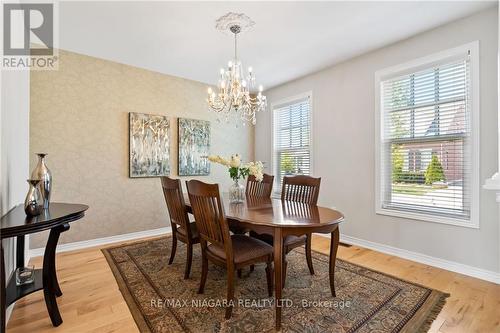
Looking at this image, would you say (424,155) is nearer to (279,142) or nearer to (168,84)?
(279,142)

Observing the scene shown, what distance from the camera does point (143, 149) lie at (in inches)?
147

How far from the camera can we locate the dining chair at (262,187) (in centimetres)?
301

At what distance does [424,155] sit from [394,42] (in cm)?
140

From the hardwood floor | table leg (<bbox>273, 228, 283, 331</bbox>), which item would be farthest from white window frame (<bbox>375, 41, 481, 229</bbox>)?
table leg (<bbox>273, 228, 283, 331</bbox>)

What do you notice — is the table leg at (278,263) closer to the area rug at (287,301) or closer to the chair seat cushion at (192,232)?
the area rug at (287,301)

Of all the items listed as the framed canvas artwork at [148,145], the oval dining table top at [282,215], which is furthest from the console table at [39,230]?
the framed canvas artwork at [148,145]

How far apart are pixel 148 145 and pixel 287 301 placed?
2955 millimetres

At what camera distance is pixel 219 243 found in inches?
71.6

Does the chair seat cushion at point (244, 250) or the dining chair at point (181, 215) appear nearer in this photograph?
the chair seat cushion at point (244, 250)

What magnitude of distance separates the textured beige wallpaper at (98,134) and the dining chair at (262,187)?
155 cm

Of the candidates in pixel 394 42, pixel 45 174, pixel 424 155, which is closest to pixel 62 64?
pixel 45 174

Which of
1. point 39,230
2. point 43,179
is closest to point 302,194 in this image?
point 39,230

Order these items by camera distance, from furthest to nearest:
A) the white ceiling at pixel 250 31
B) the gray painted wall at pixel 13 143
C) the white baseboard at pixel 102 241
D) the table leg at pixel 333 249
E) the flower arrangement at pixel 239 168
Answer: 1. the white baseboard at pixel 102 241
2. the flower arrangement at pixel 239 168
3. the white ceiling at pixel 250 31
4. the table leg at pixel 333 249
5. the gray painted wall at pixel 13 143

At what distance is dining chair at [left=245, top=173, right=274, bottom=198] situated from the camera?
3.01 m
